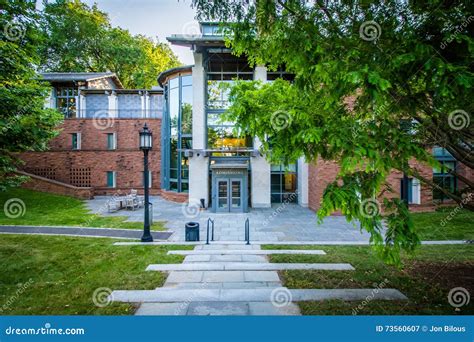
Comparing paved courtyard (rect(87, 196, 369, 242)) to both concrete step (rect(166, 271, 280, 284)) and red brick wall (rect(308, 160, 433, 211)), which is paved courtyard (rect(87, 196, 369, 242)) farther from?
concrete step (rect(166, 271, 280, 284))

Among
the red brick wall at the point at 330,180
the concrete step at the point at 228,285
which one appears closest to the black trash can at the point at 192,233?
the concrete step at the point at 228,285

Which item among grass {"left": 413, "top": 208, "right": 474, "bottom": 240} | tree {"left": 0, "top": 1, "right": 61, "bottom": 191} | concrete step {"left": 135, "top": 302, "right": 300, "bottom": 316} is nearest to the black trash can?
concrete step {"left": 135, "top": 302, "right": 300, "bottom": 316}

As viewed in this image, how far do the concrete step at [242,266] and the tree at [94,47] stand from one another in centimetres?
3107

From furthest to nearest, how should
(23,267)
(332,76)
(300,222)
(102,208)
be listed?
1. (102,208)
2. (300,222)
3. (23,267)
4. (332,76)

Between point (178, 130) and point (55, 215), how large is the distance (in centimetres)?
949

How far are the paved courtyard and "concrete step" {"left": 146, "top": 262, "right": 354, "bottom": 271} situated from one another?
1318 millimetres

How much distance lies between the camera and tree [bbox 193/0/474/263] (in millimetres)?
3146

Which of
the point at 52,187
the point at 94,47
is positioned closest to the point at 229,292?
the point at 52,187

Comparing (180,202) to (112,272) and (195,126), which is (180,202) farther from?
(112,272)

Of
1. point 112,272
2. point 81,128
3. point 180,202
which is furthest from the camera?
point 81,128

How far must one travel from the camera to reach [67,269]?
625 cm

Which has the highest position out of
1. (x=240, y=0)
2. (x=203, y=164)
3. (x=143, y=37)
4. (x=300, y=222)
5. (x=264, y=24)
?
(x=143, y=37)
